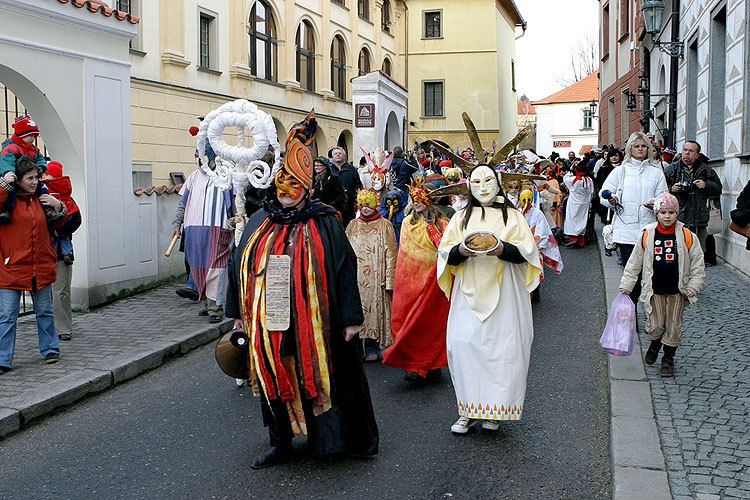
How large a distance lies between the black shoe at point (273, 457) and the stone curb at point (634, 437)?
1.88 metres

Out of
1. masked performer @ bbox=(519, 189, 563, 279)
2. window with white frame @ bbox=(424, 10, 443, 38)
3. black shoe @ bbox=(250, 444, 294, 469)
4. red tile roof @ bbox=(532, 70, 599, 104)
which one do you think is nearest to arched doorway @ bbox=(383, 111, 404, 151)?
masked performer @ bbox=(519, 189, 563, 279)

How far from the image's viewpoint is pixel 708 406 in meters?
5.48

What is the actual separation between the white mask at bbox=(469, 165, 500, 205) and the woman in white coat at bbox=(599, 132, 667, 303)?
121 inches

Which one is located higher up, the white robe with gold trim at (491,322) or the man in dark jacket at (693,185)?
the man in dark jacket at (693,185)

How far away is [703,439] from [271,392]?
8.47 feet

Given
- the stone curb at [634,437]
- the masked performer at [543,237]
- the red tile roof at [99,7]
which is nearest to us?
the stone curb at [634,437]

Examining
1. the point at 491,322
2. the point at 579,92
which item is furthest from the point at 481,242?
the point at 579,92

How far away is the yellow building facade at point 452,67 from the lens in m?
41.6

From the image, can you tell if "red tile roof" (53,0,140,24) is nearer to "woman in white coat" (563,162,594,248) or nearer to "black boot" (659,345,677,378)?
"black boot" (659,345,677,378)

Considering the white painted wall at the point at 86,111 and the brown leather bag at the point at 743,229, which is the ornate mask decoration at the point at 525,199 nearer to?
the white painted wall at the point at 86,111

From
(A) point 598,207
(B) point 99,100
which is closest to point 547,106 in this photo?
(A) point 598,207

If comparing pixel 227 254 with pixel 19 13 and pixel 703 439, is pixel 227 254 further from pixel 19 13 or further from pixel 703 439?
pixel 703 439

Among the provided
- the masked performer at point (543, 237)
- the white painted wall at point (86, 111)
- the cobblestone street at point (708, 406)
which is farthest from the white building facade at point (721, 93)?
the white painted wall at point (86, 111)

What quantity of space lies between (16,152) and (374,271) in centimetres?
325
